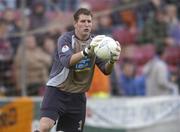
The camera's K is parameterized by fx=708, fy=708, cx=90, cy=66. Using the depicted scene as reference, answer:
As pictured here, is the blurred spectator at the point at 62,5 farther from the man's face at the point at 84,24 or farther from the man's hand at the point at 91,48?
the man's hand at the point at 91,48

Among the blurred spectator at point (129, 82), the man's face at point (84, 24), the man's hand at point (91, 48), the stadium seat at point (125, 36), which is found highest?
the man's face at point (84, 24)

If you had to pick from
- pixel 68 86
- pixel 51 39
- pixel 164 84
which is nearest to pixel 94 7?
pixel 51 39

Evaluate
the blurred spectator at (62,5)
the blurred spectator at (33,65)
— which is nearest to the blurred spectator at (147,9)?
the blurred spectator at (62,5)

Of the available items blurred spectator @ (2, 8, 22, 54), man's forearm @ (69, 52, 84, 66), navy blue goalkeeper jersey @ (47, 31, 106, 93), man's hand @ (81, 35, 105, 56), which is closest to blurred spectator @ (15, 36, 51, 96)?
blurred spectator @ (2, 8, 22, 54)

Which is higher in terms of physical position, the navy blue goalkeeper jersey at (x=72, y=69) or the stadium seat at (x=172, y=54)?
the navy blue goalkeeper jersey at (x=72, y=69)

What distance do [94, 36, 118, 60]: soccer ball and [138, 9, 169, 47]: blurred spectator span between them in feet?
19.2

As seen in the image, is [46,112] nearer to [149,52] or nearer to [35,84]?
[35,84]

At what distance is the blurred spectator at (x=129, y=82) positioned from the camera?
12905mm

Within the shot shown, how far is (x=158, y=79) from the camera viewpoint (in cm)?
1272

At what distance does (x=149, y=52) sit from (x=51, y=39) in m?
1.88

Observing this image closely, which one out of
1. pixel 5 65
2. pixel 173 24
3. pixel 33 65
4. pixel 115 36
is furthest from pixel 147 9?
pixel 5 65

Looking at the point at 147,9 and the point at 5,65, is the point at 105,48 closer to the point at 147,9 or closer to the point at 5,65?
the point at 5,65

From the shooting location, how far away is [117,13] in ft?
45.5

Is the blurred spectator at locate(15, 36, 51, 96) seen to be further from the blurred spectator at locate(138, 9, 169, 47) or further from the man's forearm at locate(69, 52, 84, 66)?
the man's forearm at locate(69, 52, 84, 66)
